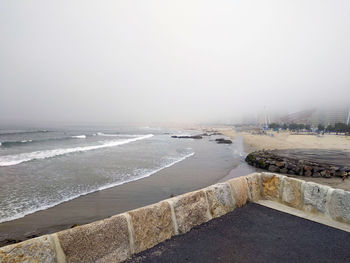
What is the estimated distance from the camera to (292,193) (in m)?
4.33

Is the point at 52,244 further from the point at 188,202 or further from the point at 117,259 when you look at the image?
the point at 188,202

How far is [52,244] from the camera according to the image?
7.58ft

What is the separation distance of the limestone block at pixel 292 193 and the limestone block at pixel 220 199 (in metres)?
1.31

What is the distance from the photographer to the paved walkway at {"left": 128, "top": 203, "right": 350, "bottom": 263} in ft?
9.00

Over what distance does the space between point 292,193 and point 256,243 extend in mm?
1881

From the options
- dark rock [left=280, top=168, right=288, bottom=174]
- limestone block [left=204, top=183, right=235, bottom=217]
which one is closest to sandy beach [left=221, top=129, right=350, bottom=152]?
dark rock [left=280, top=168, right=288, bottom=174]

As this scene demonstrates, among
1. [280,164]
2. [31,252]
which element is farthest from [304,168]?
[31,252]

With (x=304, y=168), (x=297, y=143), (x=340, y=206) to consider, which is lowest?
(x=297, y=143)

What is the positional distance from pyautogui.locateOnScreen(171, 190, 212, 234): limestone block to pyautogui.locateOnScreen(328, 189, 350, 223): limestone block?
2.38 m

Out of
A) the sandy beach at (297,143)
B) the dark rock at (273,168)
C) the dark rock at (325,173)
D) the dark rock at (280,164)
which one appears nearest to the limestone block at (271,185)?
the dark rock at (325,173)

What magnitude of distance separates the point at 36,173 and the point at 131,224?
14.5 metres

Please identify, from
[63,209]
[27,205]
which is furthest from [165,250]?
[27,205]

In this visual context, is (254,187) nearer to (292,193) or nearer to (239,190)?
(239,190)

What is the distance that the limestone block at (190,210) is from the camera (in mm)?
3363
